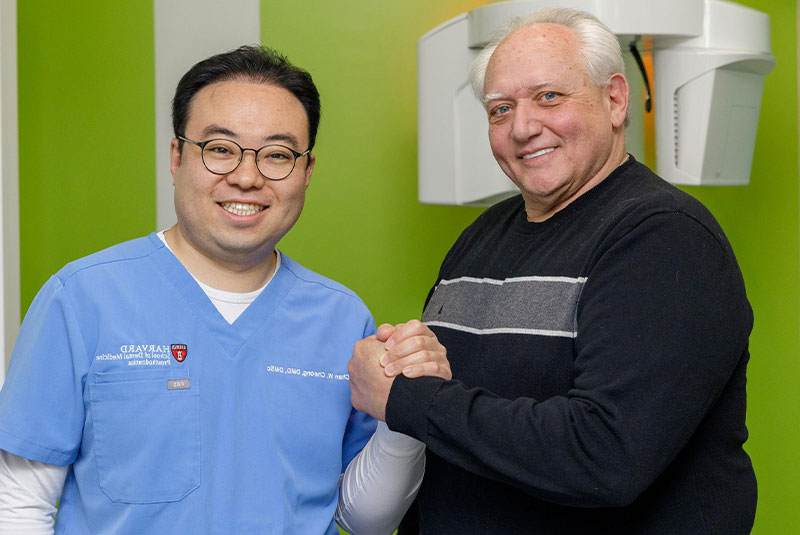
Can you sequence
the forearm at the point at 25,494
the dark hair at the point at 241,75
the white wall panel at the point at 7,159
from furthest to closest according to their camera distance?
the white wall panel at the point at 7,159 < the dark hair at the point at 241,75 < the forearm at the point at 25,494

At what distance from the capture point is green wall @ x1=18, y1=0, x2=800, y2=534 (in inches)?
87.3

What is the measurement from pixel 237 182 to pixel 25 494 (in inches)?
18.8

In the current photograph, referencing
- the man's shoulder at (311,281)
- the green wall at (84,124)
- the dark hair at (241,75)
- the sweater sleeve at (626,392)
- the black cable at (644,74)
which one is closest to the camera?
the sweater sleeve at (626,392)

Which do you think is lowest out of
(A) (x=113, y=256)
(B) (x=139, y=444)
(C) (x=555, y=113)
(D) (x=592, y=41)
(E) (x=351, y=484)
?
(E) (x=351, y=484)

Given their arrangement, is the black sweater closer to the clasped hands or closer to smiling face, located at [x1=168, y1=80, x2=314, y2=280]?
the clasped hands

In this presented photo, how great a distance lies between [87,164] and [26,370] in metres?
1.23

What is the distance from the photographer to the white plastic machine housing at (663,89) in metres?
1.80

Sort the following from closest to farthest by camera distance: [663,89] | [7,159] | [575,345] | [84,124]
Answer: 1. [575,345]
2. [7,159]
3. [663,89]
4. [84,124]

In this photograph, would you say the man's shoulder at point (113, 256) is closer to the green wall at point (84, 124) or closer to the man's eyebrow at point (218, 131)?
the man's eyebrow at point (218, 131)

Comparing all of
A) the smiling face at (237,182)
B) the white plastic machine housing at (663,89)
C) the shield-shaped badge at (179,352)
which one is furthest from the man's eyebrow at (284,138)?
the white plastic machine housing at (663,89)

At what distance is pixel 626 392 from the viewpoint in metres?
1.00

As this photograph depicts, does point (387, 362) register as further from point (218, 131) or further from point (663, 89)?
point (663, 89)

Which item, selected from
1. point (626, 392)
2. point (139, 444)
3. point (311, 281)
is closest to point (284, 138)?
point (311, 281)

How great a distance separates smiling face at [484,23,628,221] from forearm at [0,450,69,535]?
0.76 m
